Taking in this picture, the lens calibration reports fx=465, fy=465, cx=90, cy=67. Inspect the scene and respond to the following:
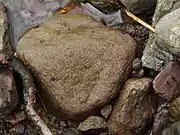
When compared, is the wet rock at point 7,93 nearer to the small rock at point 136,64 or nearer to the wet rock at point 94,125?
the wet rock at point 94,125

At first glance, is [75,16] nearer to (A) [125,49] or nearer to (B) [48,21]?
(B) [48,21]

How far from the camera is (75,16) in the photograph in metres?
3.99

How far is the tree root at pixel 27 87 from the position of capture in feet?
11.3

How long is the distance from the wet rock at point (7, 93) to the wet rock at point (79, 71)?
7.9 inches

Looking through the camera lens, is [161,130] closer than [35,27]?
Yes

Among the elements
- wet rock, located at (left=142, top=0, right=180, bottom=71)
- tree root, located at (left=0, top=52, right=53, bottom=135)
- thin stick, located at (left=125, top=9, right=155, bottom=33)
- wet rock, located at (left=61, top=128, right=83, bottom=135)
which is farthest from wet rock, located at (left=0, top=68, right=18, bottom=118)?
thin stick, located at (left=125, top=9, right=155, bottom=33)

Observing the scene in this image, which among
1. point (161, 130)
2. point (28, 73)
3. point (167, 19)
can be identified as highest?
point (167, 19)

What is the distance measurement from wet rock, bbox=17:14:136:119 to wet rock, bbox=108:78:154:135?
0.33 ft

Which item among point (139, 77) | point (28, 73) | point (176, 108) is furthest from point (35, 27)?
point (176, 108)

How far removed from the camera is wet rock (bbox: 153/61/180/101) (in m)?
3.41

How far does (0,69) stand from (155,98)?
3.87ft

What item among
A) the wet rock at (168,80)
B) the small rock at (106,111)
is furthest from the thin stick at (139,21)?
the small rock at (106,111)

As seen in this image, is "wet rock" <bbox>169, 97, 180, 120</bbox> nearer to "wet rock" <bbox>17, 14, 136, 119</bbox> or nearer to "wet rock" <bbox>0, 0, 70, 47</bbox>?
"wet rock" <bbox>17, 14, 136, 119</bbox>

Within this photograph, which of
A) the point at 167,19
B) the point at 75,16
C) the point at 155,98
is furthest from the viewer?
the point at 75,16
